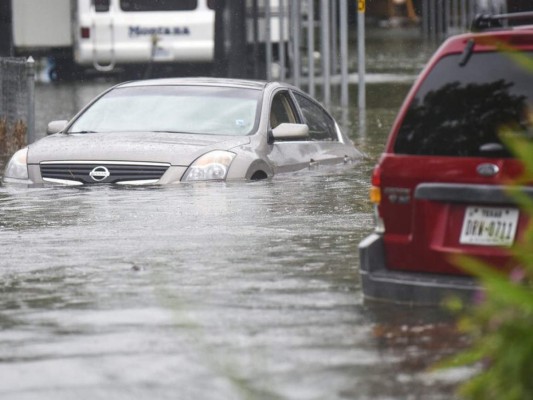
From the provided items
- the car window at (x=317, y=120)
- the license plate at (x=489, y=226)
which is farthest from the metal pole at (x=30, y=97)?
the license plate at (x=489, y=226)

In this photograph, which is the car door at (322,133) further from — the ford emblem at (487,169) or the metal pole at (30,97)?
the ford emblem at (487,169)

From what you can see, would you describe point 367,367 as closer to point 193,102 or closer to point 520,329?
point 520,329

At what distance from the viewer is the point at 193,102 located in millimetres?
16172

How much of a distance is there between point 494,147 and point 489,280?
373 centimetres

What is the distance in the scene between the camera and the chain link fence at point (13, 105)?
21.5 m

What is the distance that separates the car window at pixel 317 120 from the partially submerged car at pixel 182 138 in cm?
2

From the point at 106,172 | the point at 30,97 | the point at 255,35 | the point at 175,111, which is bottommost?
the point at 255,35

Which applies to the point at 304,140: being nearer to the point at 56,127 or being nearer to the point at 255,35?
the point at 56,127

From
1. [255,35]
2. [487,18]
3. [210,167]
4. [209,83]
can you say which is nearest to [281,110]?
[209,83]

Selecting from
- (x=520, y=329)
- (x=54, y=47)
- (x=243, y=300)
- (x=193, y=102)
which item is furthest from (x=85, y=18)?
(x=520, y=329)

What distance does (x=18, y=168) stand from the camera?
603 inches

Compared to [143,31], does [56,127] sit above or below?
above

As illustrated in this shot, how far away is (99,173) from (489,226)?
23.9 feet

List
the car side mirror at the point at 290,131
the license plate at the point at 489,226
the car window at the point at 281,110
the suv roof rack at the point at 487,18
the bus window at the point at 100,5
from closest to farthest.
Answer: the license plate at the point at 489,226 < the suv roof rack at the point at 487,18 < the car side mirror at the point at 290,131 < the car window at the point at 281,110 < the bus window at the point at 100,5
